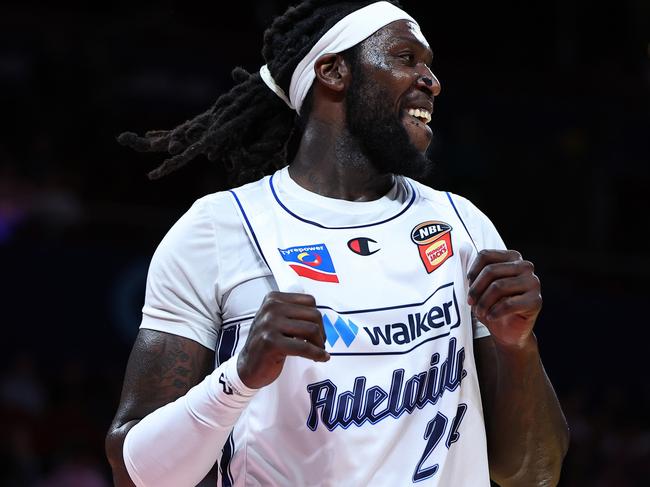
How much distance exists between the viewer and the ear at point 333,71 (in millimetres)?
2910

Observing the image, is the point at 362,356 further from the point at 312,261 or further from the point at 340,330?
the point at 312,261

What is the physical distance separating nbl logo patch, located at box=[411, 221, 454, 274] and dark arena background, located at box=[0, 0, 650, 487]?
11.5ft

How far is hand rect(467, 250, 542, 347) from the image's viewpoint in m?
2.33

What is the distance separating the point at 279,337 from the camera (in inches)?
86.9

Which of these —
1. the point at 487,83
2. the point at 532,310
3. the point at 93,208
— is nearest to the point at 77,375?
the point at 93,208

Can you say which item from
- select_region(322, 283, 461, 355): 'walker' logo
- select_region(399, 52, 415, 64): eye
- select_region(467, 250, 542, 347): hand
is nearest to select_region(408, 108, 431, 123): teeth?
select_region(399, 52, 415, 64): eye

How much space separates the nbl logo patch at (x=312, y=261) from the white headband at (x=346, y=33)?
0.52 meters

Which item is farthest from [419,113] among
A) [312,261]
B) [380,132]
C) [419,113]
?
[312,261]

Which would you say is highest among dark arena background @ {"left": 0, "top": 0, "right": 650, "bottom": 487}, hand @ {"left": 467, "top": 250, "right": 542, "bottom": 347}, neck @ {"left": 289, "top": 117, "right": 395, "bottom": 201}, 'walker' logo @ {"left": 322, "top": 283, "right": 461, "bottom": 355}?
neck @ {"left": 289, "top": 117, "right": 395, "bottom": 201}

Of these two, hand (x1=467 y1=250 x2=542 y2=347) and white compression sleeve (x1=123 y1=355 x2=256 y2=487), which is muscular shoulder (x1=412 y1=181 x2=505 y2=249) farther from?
white compression sleeve (x1=123 y1=355 x2=256 y2=487)

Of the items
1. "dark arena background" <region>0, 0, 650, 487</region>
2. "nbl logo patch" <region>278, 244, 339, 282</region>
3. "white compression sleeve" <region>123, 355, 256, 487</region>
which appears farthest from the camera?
"dark arena background" <region>0, 0, 650, 487</region>

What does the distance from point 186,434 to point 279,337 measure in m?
0.36

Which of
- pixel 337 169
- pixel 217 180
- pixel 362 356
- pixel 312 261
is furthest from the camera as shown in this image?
pixel 217 180

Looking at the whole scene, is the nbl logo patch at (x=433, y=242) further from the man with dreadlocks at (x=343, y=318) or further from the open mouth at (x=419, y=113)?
the open mouth at (x=419, y=113)
